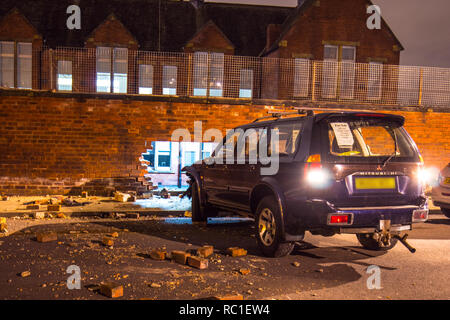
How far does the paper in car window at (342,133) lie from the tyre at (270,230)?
120cm

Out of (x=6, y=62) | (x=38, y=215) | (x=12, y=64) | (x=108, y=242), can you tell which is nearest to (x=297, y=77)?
(x=38, y=215)

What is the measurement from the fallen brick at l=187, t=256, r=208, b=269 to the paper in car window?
2237mm

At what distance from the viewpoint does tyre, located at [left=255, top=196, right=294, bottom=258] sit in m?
5.38

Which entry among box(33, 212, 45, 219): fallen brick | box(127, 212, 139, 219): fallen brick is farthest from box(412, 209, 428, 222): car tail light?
→ box(33, 212, 45, 219): fallen brick

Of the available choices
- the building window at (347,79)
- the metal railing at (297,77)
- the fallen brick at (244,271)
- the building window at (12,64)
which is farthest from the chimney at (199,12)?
the fallen brick at (244,271)

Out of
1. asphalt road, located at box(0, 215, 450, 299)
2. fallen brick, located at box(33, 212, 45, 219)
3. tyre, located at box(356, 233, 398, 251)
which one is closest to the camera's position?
asphalt road, located at box(0, 215, 450, 299)

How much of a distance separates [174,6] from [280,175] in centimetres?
2233

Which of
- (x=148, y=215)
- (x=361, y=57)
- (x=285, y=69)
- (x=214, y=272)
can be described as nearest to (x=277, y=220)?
(x=214, y=272)

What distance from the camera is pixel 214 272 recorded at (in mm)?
4820

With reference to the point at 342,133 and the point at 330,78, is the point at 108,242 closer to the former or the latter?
the point at 342,133

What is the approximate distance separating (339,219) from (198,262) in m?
1.77

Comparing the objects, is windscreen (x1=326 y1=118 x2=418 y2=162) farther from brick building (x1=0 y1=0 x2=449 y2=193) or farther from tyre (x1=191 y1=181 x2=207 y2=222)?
brick building (x1=0 y1=0 x2=449 y2=193)

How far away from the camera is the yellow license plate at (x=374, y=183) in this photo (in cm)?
491

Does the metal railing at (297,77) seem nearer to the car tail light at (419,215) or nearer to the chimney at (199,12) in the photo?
the car tail light at (419,215)
